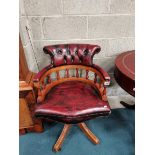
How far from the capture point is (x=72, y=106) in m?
1.39

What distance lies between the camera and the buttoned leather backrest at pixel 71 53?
5.49ft

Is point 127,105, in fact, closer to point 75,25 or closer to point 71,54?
point 71,54

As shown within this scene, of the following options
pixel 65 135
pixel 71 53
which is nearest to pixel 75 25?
pixel 71 53

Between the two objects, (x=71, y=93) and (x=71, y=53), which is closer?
(x=71, y=93)

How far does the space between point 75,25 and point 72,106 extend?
34.5 inches

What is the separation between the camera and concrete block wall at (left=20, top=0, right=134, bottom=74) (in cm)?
169

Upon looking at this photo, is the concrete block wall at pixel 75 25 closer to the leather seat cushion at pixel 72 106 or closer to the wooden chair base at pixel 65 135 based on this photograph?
the leather seat cushion at pixel 72 106

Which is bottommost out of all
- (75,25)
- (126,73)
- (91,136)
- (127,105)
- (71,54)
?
(91,136)

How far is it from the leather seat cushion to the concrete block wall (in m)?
0.55

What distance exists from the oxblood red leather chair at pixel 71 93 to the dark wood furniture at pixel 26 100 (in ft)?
0.49

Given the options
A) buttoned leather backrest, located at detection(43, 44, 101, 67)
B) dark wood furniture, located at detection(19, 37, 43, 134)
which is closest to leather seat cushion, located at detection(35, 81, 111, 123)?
dark wood furniture, located at detection(19, 37, 43, 134)

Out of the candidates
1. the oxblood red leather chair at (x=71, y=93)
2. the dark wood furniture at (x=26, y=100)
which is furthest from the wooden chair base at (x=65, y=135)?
the dark wood furniture at (x=26, y=100)
